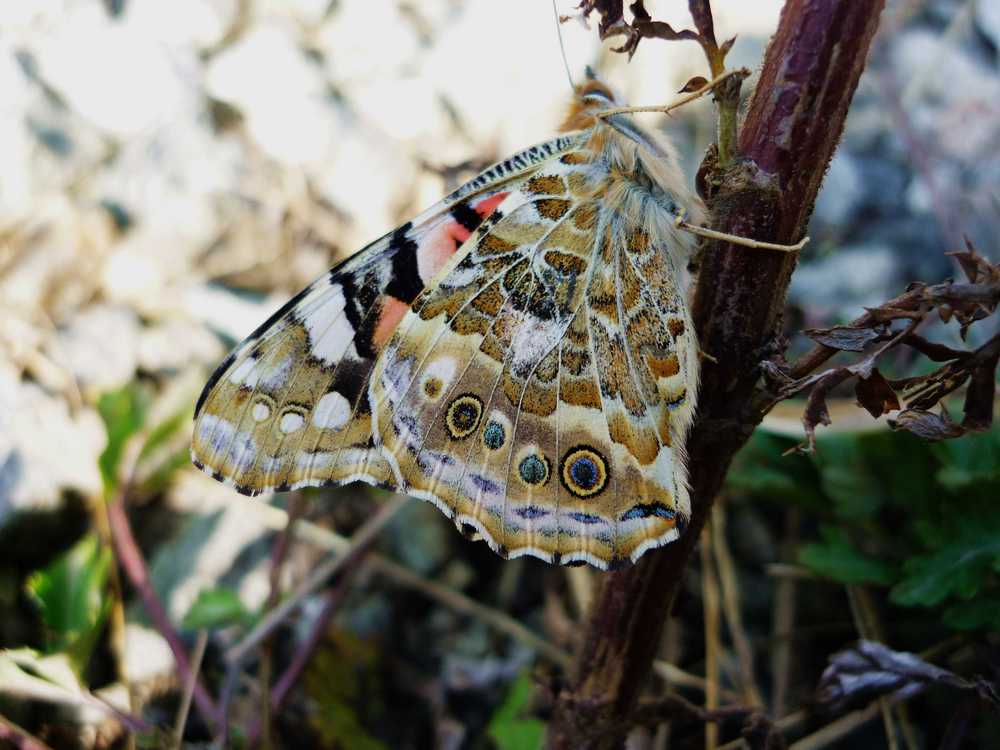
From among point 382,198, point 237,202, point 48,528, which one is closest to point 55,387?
point 48,528

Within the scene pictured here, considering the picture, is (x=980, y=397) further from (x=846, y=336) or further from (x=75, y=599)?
(x=75, y=599)

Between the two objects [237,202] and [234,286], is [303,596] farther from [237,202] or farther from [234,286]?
[237,202]

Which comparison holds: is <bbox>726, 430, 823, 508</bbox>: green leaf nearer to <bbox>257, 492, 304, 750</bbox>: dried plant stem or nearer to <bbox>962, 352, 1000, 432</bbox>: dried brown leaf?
<bbox>962, 352, 1000, 432</bbox>: dried brown leaf

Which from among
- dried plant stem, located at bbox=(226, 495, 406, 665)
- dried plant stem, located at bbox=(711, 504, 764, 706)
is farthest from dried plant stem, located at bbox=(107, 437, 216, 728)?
dried plant stem, located at bbox=(711, 504, 764, 706)

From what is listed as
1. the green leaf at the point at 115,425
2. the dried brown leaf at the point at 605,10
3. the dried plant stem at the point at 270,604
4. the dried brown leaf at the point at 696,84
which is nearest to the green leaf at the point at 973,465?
the dried brown leaf at the point at 696,84

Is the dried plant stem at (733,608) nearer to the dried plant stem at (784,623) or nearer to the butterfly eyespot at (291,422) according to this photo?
the dried plant stem at (784,623)

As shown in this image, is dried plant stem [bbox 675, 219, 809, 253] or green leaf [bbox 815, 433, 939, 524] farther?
green leaf [bbox 815, 433, 939, 524]
